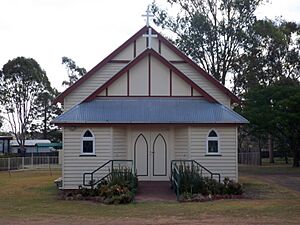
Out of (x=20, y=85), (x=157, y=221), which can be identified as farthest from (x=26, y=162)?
(x=157, y=221)

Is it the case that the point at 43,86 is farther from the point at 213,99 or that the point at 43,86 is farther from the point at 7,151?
the point at 213,99

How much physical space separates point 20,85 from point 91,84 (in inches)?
1859

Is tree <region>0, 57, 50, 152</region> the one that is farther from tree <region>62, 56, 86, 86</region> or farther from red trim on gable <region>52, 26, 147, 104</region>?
red trim on gable <region>52, 26, 147, 104</region>

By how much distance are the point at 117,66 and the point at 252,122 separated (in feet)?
57.7

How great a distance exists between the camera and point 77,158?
25.7 m

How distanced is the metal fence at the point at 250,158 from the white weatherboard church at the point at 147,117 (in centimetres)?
3212

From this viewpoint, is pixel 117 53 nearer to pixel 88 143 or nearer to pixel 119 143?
pixel 119 143

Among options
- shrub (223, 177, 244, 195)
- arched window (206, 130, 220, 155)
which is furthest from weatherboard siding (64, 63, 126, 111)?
shrub (223, 177, 244, 195)

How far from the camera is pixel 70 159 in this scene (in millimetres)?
25703

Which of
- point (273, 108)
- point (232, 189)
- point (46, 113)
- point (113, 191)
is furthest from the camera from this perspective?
point (46, 113)

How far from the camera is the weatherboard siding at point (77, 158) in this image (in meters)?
25.6

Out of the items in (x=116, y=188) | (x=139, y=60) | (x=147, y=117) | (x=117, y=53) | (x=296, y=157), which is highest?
(x=117, y=53)

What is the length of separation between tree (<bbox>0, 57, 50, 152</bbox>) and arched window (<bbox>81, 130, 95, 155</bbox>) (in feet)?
163

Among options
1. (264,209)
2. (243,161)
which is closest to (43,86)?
(243,161)
